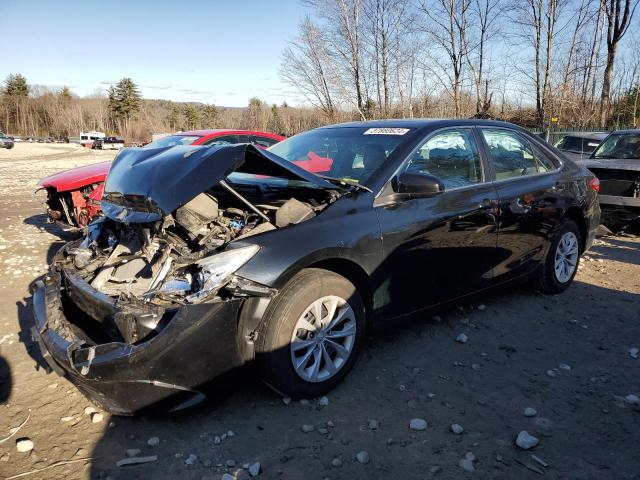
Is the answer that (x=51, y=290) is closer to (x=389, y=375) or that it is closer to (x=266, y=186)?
(x=266, y=186)

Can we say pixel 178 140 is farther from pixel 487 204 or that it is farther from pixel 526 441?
pixel 526 441

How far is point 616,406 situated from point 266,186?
2663mm

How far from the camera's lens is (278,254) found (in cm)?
274

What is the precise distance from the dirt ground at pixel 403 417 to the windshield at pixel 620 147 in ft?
17.1

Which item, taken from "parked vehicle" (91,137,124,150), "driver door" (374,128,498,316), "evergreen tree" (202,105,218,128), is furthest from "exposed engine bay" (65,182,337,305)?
"evergreen tree" (202,105,218,128)

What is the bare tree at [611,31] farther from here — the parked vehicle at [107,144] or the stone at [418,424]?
the parked vehicle at [107,144]

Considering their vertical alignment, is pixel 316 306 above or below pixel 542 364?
above

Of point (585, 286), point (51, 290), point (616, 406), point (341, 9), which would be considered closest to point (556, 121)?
point (341, 9)

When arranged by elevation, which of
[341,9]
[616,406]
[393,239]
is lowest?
[616,406]

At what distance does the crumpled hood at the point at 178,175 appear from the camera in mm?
2838

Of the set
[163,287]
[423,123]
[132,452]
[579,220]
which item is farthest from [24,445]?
[579,220]

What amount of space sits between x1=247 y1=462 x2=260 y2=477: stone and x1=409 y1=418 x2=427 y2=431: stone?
0.89 m

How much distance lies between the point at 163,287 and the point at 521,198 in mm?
3097

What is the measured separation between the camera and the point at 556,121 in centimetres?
1845
